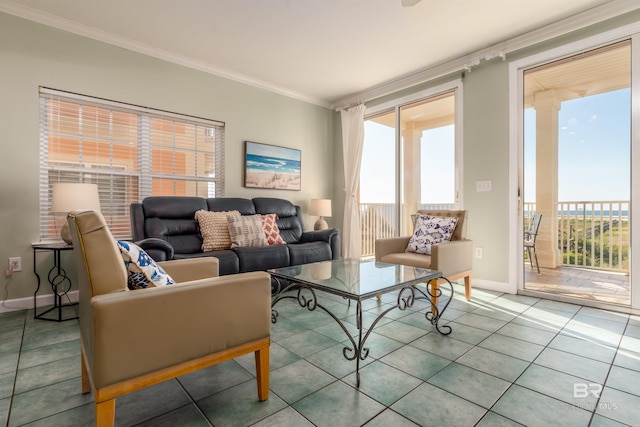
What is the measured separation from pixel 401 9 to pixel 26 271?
3934mm

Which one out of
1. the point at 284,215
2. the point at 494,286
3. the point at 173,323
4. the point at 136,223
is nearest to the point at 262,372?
the point at 173,323

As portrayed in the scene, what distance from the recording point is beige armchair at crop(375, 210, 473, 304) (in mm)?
2582

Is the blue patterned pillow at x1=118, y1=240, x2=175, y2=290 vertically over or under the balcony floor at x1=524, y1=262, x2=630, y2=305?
over

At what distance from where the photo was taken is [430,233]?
9.96 feet

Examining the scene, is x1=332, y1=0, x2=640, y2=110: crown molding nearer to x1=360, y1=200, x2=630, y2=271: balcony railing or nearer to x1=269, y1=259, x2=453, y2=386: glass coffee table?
→ x1=360, y1=200, x2=630, y2=271: balcony railing

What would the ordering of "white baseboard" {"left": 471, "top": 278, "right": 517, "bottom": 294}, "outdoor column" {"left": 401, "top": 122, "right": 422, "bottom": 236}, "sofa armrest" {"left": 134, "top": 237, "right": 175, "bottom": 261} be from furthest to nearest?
"outdoor column" {"left": 401, "top": 122, "right": 422, "bottom": 236} → "white baseboard" {"left": 471, "top": 278, "right": 517, "bottom": 294} → "sofa armrest" {"left": 134, "top": 237, "right": 175, "bottom": 261}

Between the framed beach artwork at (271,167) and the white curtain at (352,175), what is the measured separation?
77 centimetres

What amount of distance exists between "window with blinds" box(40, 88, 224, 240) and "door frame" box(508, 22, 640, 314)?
328cm

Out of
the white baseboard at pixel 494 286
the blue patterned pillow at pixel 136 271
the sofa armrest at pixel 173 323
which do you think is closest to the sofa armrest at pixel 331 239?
the white baseboard at pixel 494 286

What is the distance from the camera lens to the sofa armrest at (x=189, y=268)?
169cm

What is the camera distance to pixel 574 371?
5.40ft

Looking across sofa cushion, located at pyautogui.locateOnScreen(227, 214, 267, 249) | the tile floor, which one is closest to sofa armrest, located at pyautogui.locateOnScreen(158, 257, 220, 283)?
the tile floor

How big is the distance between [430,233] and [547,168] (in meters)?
1.36

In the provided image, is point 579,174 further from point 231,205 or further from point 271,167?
point 231,205
